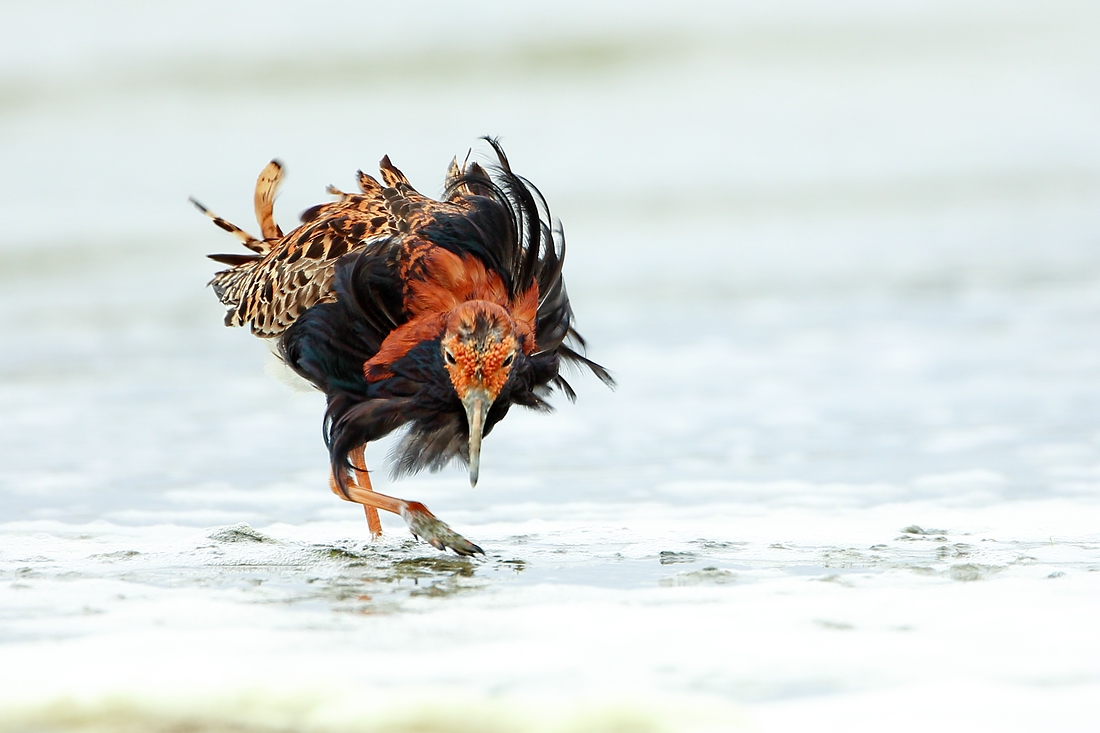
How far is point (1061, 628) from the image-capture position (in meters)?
4.02

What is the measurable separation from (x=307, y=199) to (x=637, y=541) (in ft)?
36.0

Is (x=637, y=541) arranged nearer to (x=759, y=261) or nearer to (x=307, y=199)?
(x=759, y=261)

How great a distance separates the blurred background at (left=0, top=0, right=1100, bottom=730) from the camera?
679 cm

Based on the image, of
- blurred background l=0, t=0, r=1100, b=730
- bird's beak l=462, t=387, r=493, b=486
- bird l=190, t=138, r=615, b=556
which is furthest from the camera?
blurred background l=0, t=0, r=1100, b=730

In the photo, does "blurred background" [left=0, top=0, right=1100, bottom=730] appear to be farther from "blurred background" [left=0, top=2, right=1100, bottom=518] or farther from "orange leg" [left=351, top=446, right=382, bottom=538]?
"orange leg" [left=351, top=446, right=382, bottom=538]

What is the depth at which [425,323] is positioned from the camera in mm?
5227

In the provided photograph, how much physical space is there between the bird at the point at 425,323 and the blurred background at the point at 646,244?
0.67 metres

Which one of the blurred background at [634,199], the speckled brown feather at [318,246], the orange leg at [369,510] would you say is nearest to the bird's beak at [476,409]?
the speckled brown feather at [318,246]

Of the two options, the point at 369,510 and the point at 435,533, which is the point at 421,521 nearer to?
the point at 435,533

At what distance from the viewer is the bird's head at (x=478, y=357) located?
4.88 meters

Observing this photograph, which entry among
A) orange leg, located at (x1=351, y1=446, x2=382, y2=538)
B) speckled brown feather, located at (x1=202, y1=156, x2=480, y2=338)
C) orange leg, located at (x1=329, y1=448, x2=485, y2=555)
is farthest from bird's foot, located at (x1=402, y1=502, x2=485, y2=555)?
speckled brown feather, located at (x1=202, y1=156, x2=480, y2=338)

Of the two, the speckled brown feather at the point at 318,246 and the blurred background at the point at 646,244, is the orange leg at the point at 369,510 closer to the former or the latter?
the blurred background at the point at 646,244

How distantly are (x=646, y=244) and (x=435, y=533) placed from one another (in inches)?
363

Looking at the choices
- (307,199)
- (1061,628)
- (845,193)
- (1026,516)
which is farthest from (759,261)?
(1061,628)
